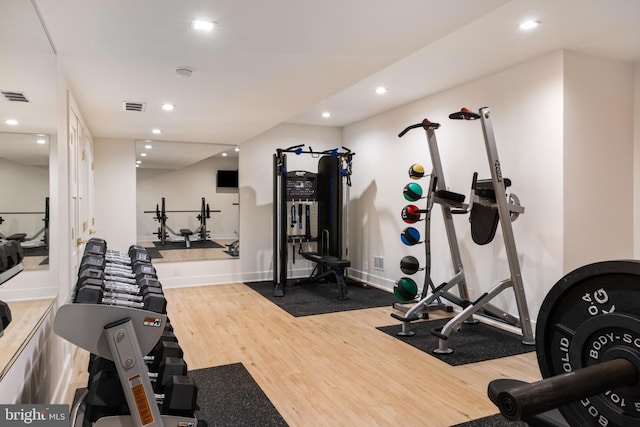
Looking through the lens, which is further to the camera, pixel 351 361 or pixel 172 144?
pixel 172 144

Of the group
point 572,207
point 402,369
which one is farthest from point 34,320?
point 572,207

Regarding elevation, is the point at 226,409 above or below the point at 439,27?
below

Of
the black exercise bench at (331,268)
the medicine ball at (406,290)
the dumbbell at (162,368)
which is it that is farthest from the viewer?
the black exercise bench at (331,268)

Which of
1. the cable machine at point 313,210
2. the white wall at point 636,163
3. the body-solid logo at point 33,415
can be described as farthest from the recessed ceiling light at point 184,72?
the white wall at point 636,163

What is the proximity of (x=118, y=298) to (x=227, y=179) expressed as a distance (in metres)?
4.18

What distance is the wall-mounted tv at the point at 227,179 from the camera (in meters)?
6.11

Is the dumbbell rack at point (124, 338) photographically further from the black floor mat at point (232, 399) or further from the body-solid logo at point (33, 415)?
the black floor mat at point (232, 399)

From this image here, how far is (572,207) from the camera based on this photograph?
342 centimetres

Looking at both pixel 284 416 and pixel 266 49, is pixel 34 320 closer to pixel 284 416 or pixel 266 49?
pixel 284 416

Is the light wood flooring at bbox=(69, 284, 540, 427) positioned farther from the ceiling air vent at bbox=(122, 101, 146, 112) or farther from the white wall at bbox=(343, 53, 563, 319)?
the ceiling air vent at bbox=(122, 101, 146, 112)

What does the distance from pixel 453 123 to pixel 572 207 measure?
5.06 ft

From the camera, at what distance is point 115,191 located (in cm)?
558

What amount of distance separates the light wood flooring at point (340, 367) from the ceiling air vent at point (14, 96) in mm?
2005

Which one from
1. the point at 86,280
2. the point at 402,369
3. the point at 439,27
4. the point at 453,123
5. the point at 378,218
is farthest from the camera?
the point at 378,218
